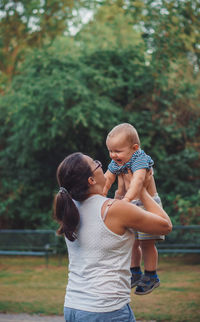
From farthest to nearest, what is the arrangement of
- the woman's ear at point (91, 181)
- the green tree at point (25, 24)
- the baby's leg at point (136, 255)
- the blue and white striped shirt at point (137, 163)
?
the green tree at point (25, 24)
the baby's leg at point (136, 255)
the blue and white striped shirt at point (137, 163)
the woman's ear at point (91, 181)

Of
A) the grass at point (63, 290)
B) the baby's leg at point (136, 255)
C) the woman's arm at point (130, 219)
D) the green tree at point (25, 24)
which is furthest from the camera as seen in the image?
the green tree at point (25, 24)

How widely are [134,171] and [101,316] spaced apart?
2.83 feet

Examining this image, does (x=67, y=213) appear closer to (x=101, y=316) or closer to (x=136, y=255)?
(x=101, y=316)

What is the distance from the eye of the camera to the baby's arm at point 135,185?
233cm

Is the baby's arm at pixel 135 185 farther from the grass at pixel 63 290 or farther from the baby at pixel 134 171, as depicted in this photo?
the grass at pixel 63 290

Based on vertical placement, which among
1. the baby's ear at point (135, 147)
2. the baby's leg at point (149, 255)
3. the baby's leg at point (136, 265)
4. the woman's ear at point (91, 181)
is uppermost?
the woman's ear at point (91, 181)

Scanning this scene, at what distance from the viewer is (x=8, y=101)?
34.2 ft

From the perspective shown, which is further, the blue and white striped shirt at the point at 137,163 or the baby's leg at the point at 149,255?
the baby's leg at the point at 149,255

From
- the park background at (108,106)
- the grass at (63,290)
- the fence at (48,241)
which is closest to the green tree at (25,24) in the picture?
the park background at (108,106)

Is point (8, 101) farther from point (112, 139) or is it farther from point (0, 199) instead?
point (112, 139)

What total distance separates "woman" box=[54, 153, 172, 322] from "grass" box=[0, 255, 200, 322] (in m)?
3.53

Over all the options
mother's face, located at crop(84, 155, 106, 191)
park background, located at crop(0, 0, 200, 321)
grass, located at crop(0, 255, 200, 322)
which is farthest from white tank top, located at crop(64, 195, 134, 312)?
park background, located at crop(0, 0, 200, 321)

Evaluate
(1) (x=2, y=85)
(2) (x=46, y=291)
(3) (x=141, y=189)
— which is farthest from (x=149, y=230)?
(1) (x=2, y=85)

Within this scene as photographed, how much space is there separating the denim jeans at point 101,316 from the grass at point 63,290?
347cm
